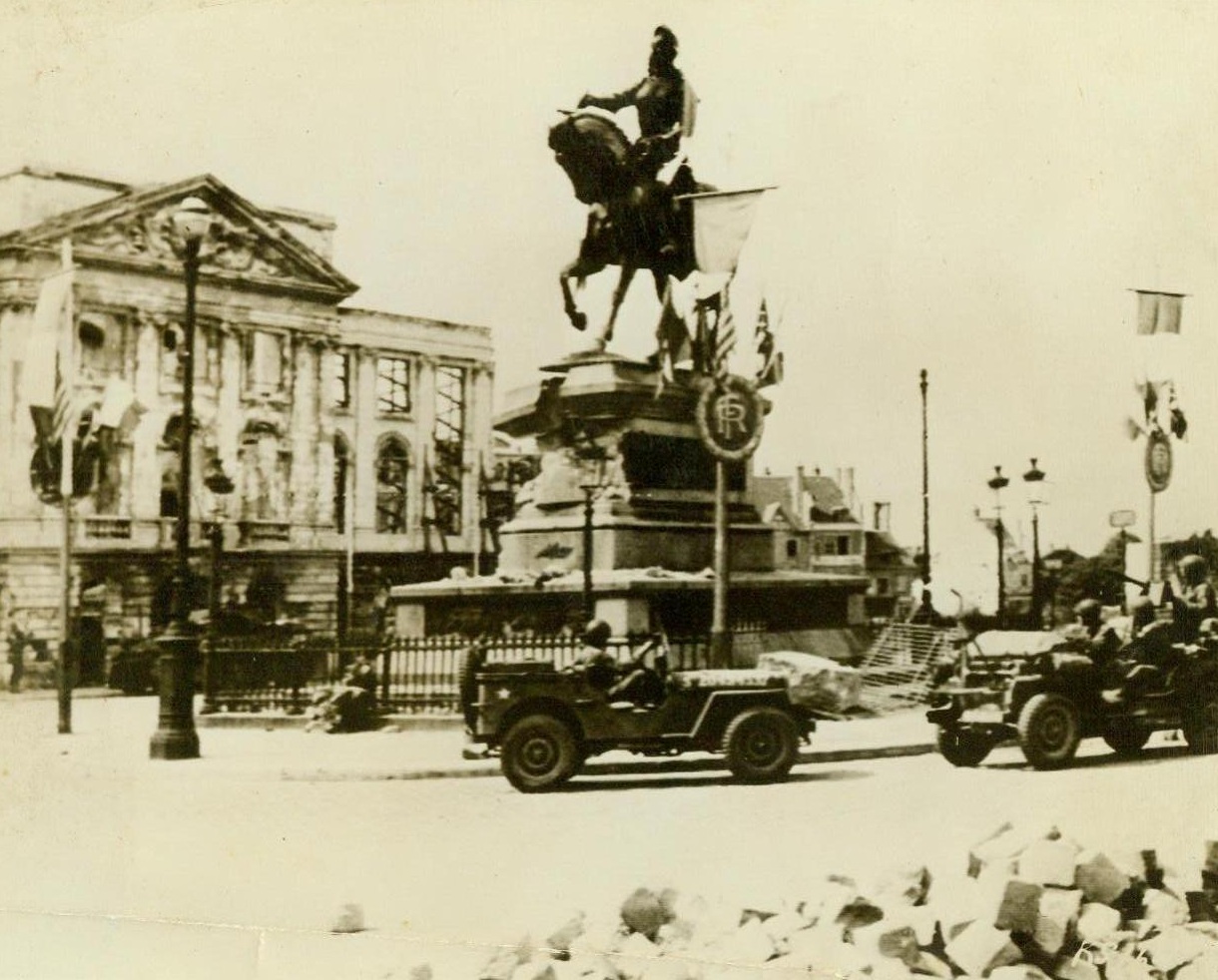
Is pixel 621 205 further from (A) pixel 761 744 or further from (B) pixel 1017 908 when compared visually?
(B) pixel 1017 908

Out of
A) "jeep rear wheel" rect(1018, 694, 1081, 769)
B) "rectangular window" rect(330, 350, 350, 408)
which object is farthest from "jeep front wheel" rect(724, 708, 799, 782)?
"rectangular window" rect(330, 350, 350, 408)

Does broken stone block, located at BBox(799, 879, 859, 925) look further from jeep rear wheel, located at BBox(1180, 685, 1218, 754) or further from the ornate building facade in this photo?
the ornate building facade

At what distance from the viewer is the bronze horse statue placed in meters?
5.68

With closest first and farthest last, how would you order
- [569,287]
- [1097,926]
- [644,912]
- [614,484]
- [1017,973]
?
[1017,973]
[1097,926]
[644,912]
[569,287]
[614,484]

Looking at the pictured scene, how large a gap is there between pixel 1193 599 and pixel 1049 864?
1.32m

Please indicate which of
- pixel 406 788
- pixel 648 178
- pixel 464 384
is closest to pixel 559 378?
pixel 464 384

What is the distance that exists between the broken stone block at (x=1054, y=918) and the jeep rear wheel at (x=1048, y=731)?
79 centimetres

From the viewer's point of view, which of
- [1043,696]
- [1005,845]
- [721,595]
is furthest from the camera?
[721,595]

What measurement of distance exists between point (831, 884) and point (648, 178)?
3116 mm

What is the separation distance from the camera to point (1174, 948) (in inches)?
187

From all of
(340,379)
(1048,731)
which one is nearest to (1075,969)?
(1048,731)

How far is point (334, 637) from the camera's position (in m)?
6.16

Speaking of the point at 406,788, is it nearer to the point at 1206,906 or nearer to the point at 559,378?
the point at 559,378

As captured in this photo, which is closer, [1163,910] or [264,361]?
[1163,910]
